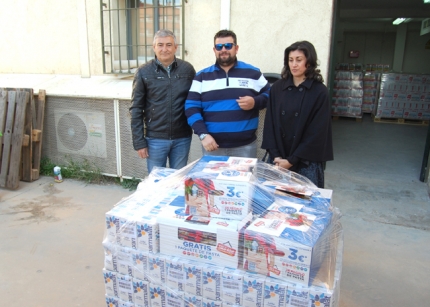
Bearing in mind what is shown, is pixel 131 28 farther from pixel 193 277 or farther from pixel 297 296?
pixel 297 296

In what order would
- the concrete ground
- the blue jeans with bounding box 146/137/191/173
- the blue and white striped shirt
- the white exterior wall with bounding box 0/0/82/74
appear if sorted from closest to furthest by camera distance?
the concrete ground, the blue and white striped shirt, the blue jeans with bounding box 146/137/191/173, the white exterior wall with bounding box 0/0/82/74

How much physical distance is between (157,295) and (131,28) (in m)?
4.37

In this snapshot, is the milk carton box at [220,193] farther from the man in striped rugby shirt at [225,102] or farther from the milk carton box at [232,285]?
the man in striped rugby shirt at [225,102]

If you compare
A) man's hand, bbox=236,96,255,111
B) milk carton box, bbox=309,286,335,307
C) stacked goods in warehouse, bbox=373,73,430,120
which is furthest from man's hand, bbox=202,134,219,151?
stacked goods in warehouse, bbox=373,73,430,120

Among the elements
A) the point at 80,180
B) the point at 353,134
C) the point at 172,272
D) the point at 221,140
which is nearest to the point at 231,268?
the point at 172,272

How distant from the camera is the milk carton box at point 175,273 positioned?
1693 millimetres

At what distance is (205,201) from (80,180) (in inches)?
149

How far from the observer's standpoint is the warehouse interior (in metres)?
9.52

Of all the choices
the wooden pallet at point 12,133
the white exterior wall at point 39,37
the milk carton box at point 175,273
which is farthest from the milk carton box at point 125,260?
the white exterior wall at point 39,37

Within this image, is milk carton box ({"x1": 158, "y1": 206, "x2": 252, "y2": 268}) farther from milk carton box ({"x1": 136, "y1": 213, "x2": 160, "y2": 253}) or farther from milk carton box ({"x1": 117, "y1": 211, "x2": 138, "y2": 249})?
milk carton box ({"x1": 117, "y1": 211, "x2": 138, "y2": 249})

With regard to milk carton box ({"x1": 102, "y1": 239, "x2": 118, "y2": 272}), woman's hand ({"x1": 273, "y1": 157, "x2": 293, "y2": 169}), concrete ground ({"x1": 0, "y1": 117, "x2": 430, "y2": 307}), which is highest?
woman's hand ({"x1": 273, "y1": 157, "x2": 293, "y2": 169})

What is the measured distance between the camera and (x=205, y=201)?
1721 mm

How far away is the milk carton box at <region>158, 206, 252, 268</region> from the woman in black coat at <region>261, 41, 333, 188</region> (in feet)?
3.02

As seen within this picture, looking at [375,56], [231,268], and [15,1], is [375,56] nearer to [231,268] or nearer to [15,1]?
[15,1]
